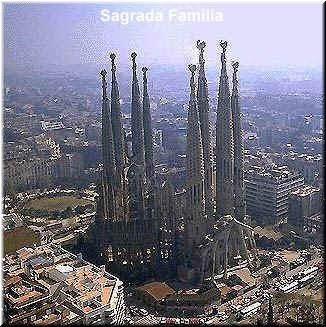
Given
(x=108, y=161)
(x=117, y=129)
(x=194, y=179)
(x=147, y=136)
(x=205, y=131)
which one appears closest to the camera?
(x=194, y=179)

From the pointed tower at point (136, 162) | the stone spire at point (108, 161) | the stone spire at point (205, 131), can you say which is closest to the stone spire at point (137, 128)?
the pointed tower at point (136, 162)

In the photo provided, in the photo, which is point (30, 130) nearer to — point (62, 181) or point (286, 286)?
point (62, 181)

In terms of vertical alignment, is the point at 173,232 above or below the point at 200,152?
below

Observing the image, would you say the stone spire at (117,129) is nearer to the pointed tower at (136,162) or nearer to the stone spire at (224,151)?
the pointed tower at (136,162)

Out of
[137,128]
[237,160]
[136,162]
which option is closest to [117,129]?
[137,128]

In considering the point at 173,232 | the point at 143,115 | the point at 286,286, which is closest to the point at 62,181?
the point at 143,115

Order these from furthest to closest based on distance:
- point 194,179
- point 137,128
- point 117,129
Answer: point 137,128 → point 117,129 → point 194,179

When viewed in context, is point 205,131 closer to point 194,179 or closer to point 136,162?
point 194,179
